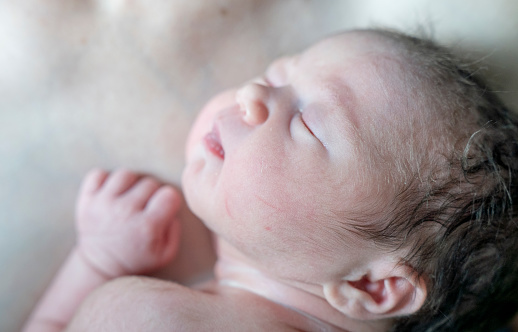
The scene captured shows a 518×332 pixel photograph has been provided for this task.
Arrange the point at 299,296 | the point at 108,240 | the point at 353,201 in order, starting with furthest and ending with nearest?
1. the point at 108,240
2. the point at 299,296
3. the point at 353,201

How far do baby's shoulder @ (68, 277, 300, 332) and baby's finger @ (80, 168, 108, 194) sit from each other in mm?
246

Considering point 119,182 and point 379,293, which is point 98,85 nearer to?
point 119,182

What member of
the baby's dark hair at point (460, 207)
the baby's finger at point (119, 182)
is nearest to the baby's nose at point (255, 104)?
the baby's dark hair at point (460, 207)

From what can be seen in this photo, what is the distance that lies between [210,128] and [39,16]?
18.7 inches

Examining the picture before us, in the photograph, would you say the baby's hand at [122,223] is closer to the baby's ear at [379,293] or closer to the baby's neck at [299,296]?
the baby's neck at [299,296]

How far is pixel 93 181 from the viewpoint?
99 centimetres

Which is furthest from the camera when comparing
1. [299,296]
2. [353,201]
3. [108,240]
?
[108,240]

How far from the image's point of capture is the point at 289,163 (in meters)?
0.71

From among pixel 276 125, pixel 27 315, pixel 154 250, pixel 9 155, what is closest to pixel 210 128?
pixel 276 125

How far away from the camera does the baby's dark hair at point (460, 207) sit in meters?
0.71

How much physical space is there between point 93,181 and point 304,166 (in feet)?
1.79

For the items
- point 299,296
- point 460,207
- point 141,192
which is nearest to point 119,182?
point 141,192

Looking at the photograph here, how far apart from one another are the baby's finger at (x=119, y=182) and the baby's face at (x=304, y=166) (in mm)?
253

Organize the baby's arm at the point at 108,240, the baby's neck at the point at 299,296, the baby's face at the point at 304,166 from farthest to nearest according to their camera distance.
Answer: the baby's arm at the point at 108,240, the baby's neck at the point at 299,296, the baby's face at the point at 304,166
